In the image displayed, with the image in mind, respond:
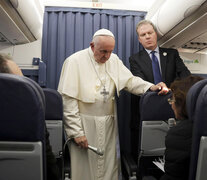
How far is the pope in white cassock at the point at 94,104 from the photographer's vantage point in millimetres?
2164

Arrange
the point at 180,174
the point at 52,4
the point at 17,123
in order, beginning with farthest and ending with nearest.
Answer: the point at 52,4 < the point at 180,174 < the point at 17,123

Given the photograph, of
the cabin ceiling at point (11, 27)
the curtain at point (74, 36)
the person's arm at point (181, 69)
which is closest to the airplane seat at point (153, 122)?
the person's arm at point (181, 69)

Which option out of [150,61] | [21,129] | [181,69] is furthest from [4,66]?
[181,69]

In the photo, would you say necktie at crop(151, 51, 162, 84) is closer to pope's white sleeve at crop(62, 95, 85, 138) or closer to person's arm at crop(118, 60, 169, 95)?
person's arm at crop(118, 60, 169, 95)

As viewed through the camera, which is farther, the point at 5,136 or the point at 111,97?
the point at 111,97

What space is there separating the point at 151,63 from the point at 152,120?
0.98 m

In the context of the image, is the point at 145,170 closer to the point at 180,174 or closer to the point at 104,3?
the point at 180,174

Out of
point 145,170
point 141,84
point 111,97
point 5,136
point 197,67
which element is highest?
point 197,67

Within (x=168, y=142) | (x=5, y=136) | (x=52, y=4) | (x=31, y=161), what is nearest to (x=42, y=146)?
(x=31, y=161)

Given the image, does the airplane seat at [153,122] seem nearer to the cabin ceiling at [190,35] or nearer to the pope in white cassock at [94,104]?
the pope in white cassock at [94,104]

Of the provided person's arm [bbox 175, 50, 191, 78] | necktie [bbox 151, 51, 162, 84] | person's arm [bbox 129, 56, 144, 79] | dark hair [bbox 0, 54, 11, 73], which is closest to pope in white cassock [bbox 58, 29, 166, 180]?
person's arm [bbox 129, 56, 144, 79]

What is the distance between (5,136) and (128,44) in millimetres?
2528

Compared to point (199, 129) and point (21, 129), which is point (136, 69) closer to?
point (199, 129)

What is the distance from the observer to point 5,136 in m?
0.99
